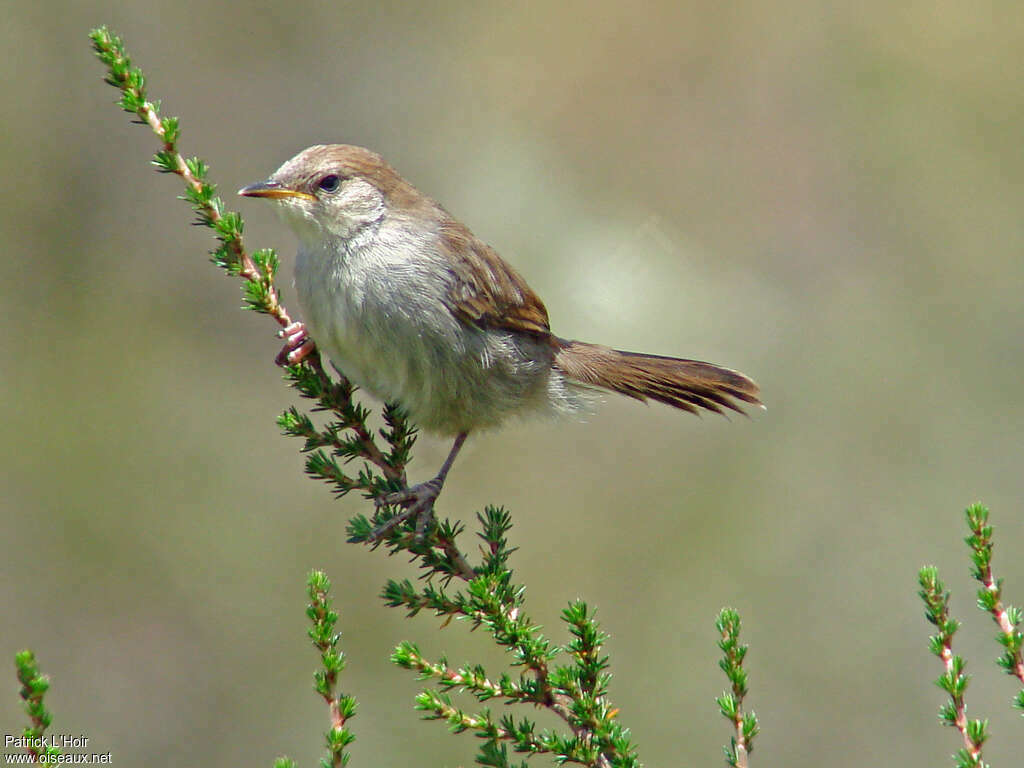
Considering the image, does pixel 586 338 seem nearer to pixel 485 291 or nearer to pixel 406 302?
pixel 485 291

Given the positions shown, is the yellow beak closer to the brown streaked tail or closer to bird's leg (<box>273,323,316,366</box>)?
bird's leg (<box>273,323,316,366</box>)

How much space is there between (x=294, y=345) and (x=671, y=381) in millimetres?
1761

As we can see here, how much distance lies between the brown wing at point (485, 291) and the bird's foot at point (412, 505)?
2.88ft

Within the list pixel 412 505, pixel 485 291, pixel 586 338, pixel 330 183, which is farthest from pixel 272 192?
pixel 586 338

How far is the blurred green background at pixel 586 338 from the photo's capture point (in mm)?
6777

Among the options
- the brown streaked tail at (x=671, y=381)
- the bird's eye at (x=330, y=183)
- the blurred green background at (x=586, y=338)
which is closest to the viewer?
the bird's eye at (x=330, y=183)

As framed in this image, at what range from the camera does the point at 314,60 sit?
27.0 feet

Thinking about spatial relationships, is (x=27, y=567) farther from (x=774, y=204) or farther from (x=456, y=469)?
(x=774, y=204)

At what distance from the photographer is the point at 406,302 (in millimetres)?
3938

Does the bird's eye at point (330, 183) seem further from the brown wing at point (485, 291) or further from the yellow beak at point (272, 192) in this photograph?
the brown wing at point (485, 291)

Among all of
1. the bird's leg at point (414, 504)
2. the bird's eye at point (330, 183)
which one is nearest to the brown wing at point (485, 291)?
the bird's eye at point (330, 183)

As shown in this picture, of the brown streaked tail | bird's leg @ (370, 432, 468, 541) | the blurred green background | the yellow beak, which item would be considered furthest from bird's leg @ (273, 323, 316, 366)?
the blurred green background

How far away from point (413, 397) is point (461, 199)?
15.6 ft

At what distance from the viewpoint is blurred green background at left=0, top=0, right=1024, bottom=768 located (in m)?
6.78
